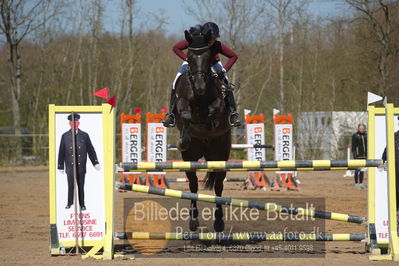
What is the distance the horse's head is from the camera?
20.2ft

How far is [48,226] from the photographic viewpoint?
8375 millimetres

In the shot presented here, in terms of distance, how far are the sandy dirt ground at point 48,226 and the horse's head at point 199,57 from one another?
183 cm

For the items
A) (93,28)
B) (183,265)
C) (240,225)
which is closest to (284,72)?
(93,28)

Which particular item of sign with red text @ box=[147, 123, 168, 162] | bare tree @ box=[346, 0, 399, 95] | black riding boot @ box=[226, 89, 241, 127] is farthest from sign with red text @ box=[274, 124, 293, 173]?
bare tree @ box=[346, 0, 399, 95]

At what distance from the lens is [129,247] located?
649cm

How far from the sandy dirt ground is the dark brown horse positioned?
1606mm

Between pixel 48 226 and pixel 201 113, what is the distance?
3.22 meters

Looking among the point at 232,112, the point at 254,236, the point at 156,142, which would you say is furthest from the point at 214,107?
the point at 156,142

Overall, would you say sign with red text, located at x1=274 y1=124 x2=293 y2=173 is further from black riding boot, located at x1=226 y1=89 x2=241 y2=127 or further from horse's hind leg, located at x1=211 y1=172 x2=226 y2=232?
black riding boot, located at x1=226 y1=89 x2=241 y2=127

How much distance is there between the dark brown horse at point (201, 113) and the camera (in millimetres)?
6184

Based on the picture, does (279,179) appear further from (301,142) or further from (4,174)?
(4,174)

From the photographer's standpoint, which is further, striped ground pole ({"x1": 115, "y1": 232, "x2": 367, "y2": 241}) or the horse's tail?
the horse's tail

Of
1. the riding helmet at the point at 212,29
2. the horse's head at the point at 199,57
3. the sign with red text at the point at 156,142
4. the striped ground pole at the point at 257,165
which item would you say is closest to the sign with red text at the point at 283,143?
the sign with red text at the point at 156,142

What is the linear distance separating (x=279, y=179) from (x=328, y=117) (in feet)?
24.8
